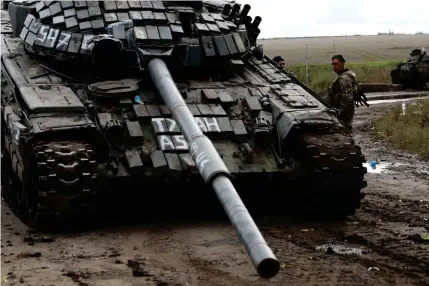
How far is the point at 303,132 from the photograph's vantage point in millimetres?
9617

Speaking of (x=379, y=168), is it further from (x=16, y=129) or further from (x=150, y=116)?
(x=16, y=129)

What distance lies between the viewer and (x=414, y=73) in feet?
109

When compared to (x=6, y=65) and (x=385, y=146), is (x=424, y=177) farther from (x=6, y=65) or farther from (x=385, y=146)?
(x=6, y=65)

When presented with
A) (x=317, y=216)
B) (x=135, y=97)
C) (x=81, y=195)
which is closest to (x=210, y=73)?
(x=135, y=97)

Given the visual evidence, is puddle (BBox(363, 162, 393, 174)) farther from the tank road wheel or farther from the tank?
the tank

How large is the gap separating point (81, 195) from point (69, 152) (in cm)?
46

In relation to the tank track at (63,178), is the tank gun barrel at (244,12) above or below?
above

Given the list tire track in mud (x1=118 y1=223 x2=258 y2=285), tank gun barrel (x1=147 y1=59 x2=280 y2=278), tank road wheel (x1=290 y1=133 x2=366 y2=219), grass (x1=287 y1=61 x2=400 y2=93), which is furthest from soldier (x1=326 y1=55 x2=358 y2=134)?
grass (x1=287 y1=61 x2=400 y2=93)

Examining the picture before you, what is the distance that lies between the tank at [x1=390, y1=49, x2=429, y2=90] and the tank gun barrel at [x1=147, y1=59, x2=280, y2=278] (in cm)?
2475

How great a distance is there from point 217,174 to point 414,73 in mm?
27569

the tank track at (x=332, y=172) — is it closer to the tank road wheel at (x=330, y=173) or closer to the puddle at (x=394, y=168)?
the tank road wheel at (x=330, y=173)

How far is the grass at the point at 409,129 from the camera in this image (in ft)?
52.5

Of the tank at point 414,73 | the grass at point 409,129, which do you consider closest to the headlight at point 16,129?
the grass at point 409,129

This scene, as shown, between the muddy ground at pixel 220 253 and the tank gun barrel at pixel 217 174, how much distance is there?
0.72m
